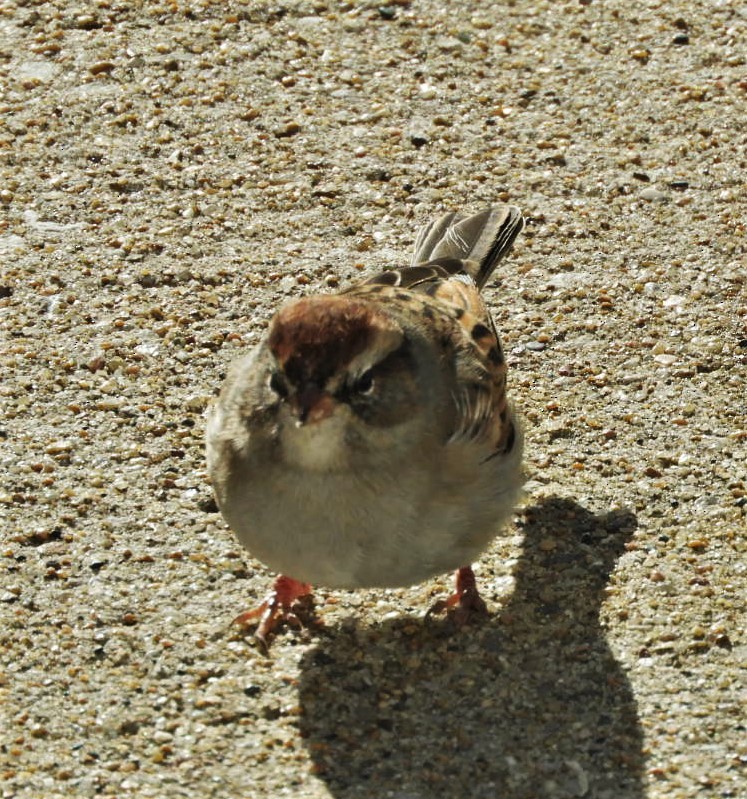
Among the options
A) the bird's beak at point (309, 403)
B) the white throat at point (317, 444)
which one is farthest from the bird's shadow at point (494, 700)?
the bird's beak at point (309, 403)

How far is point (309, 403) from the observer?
4.25 m

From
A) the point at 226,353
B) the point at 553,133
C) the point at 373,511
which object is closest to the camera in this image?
the point at 373,511

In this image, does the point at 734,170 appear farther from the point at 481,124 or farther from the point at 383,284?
the point at 383,284

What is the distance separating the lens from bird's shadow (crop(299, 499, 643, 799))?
Answer: 4.41 metres

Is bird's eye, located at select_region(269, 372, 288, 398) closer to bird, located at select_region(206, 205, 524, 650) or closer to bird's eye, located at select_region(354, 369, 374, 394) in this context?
bird, located at select_region(206, 205, 524, 650)

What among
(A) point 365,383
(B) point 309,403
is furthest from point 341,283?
(B) point 309,403

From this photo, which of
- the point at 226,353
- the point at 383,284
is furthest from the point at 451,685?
the point at 226,353

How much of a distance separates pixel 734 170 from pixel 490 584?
2915mm

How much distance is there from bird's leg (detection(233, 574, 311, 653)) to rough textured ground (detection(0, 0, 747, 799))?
0.07m

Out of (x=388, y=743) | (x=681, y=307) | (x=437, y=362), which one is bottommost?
(x=388, y=743)

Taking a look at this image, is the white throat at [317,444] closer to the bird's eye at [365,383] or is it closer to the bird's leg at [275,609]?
the bird's eye at [365,383]

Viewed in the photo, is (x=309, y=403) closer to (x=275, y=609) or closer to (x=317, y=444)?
(x=317, y=444)

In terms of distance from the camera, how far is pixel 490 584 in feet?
17.1

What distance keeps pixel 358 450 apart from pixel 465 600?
2.81 ft
